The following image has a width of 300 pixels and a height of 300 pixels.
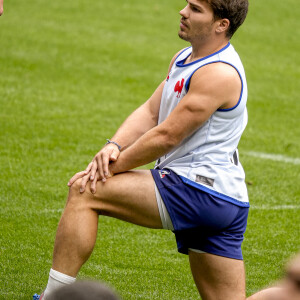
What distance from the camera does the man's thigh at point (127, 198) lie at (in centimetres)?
413

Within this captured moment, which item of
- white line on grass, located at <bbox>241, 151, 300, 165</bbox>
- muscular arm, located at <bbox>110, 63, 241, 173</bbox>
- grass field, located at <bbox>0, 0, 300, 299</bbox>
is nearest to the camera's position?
muscular arm, located at <bbox>110, 63, 241, 173</bbox>

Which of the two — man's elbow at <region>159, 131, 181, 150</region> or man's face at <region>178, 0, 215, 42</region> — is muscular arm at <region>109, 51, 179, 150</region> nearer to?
man's face at <region>178, 0, 215, 42</region>

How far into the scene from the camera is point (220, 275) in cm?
429

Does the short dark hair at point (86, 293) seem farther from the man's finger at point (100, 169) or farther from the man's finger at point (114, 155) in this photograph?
the man's finger at point (114, 155)

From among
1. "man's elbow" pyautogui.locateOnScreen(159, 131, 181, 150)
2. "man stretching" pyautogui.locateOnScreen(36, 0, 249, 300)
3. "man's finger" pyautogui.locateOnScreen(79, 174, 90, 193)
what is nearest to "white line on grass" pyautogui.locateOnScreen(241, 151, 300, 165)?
"man stretching" pyautogui.locateOnScreen(36, 0, 249, 300)

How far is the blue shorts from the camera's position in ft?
13.7

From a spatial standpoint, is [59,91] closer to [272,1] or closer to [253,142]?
[253,142]

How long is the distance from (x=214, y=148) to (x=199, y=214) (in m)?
0.36

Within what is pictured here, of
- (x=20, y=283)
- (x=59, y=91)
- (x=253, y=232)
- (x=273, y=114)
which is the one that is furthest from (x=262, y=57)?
(x=20, y=283)

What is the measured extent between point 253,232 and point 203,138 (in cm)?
288

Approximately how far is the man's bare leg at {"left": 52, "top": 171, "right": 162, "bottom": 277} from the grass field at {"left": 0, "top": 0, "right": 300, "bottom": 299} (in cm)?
116

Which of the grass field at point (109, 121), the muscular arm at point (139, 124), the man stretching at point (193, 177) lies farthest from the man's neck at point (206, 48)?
the grass field at point (109, 121)

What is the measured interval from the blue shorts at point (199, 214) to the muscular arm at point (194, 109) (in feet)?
0.48

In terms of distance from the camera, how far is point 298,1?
1836 centimetres
